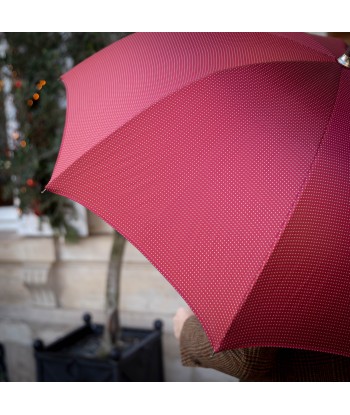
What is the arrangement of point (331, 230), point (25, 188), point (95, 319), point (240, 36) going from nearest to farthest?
point (331, 230) < point (240, 36) < point (25, 188) < point (95, 319)

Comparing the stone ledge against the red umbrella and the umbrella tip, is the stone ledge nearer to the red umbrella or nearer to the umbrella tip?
the red umbrella

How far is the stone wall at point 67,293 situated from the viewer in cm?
370

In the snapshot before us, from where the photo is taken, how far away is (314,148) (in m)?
1.31

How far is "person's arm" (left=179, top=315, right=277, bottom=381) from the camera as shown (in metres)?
1.41

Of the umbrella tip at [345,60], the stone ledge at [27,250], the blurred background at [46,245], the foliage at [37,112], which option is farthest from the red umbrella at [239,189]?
the stone ledge at [27,250]

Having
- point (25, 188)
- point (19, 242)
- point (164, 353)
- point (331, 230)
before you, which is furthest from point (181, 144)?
point (19, 242)

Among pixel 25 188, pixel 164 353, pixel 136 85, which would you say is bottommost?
pixel 164 353

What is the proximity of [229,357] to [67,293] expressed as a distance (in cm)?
274

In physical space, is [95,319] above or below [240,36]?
below

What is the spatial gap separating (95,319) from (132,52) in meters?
2.67

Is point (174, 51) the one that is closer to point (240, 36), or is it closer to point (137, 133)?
point (240, 36)

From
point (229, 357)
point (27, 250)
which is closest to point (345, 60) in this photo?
point (229, 357)

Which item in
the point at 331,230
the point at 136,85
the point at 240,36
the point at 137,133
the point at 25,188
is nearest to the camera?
the point at 331,230

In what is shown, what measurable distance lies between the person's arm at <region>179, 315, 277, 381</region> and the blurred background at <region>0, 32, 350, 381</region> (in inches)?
57.2
